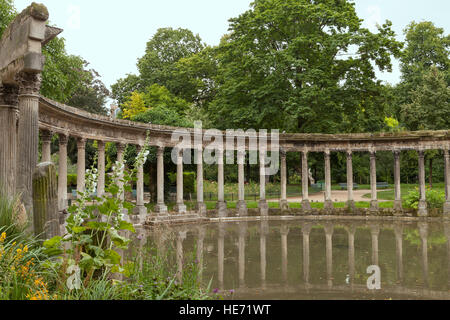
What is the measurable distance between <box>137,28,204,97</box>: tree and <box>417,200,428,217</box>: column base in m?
34.1

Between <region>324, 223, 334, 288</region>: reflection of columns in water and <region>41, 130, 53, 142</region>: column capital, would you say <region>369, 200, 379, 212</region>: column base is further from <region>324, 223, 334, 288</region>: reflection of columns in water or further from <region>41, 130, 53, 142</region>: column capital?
<region>41, 130, 53, 142</region>: column capital

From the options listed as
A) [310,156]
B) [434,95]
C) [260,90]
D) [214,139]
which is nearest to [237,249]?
[214,139]

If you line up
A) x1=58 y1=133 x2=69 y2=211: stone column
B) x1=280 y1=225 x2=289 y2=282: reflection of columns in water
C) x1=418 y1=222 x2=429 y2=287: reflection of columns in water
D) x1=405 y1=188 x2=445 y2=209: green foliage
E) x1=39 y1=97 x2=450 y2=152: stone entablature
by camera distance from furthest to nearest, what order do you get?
x1=405 y1=188 x2=445 y2=209: green foliage, x1=58 y1=133 x2=69 y2=211: stone column, x1=39 y1=97 x2=450 y2=152: stone entablature, x1=280 y1=225 x2=289 y2=282: reflection of columns in water, x1=418 y1=222 x2=429 y2=287: reflection of columns in water

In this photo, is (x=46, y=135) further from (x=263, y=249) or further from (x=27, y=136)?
(x=263, y=249)

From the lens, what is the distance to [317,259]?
13633mm

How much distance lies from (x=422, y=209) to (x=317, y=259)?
19034mm

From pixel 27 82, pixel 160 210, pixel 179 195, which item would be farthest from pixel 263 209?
pixel 27 82

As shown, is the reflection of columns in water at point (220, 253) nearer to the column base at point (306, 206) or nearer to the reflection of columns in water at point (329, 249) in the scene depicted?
the reflection of columns in water at point (329, 249)

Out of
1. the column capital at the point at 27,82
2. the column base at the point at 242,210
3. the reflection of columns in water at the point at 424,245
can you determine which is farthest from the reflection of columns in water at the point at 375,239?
the column capital at the point at 27,82

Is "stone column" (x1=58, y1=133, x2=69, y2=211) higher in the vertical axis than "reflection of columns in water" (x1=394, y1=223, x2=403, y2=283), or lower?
higher

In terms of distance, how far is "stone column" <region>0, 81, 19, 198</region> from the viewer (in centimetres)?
1192

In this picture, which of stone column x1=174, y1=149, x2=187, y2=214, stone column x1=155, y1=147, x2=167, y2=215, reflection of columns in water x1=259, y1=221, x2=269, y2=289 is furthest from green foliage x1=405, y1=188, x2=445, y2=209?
stone column x1=155, y1=147, x2=167, y2=215

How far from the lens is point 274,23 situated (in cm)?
3444
